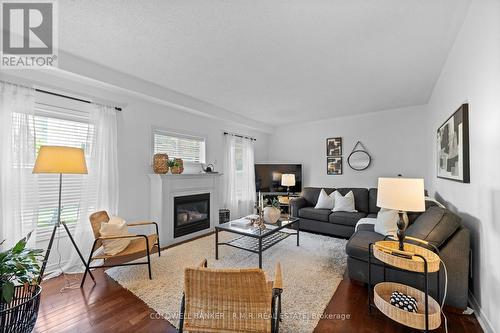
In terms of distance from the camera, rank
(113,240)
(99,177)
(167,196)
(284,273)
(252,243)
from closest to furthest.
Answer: (113,240) < (284,273) < (99,177) < (252,243) < (167,196)

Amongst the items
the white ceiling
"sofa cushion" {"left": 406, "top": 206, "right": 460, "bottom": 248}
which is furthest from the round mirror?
"sofa cushion" {"left": 406, "top": 206, "right": 460, "bottom": 248}

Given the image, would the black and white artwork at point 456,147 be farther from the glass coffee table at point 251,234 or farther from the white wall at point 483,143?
the glass coffee table at point 251,234

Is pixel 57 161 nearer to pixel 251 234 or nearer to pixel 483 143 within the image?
pixel 251 234

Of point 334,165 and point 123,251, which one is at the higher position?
point 334,165

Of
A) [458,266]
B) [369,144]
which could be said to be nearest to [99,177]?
[458,266]

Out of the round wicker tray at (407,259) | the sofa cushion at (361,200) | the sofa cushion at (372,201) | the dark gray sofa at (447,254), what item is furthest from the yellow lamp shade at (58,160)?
the sofa cushion at (372,201)

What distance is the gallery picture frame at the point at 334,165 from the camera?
5551mm

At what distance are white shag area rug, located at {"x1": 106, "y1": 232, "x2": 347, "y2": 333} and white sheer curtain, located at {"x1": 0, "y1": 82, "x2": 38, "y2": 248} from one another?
1.11 m

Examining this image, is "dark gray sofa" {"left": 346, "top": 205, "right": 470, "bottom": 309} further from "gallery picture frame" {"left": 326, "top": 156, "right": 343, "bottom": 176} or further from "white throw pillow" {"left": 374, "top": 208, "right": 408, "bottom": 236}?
"gallery picture frame" {"left": 326, "top": 156, "right": 343, "bottom": 176}

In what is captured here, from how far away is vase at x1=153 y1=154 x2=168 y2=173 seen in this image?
3.73 m

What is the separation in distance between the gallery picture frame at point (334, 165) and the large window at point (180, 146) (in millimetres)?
3167

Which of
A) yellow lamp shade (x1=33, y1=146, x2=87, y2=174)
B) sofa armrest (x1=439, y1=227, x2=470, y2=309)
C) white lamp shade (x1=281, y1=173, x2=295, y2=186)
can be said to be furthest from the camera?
Result: white lamp shade (x1=281, y1=173, x2=295, y2=186)

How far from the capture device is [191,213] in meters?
4.31

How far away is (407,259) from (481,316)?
876 mm
